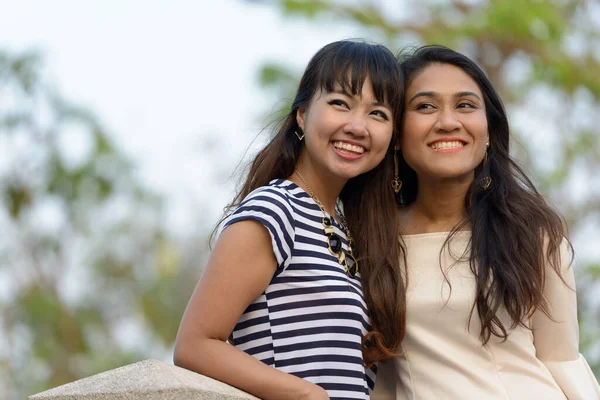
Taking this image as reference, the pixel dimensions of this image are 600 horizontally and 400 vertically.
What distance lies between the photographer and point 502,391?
275 centimetres

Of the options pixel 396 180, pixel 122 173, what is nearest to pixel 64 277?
pixel 122 173

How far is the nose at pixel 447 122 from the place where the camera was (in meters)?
2.88

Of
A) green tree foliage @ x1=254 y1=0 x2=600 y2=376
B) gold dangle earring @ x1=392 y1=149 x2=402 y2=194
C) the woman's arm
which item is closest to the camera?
the woman's arm

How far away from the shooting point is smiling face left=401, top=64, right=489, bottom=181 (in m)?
2.91

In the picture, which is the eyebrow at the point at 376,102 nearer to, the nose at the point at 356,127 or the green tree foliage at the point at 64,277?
the nose at the point at 356,127

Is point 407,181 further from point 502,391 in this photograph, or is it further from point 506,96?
point 506,96

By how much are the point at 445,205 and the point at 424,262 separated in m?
0.23

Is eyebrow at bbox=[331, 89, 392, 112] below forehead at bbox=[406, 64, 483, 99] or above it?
below

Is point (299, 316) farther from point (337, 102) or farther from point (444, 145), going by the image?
point (444, 145)

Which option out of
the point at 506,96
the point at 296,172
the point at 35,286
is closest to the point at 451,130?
the point at 296,172

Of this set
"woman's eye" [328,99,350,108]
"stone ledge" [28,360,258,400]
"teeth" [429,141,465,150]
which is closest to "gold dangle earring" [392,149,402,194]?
"teeth" [429,141,465,150]

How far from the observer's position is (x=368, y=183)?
9.77 feet

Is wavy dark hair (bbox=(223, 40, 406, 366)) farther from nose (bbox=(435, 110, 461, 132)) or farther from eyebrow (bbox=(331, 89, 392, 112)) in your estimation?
nose (bbox=(435, 110, 461, 132))

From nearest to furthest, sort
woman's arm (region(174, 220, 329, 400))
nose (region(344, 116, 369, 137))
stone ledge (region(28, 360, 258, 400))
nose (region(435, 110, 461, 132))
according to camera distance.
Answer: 1. stone ledge (region(28, 360, 258, 400))
2. woman's arm (region(174, 220, 329, 400))
3. nose (region(344, 116, 369, 137))
4. nose (region(435, 110, 461, 132))
